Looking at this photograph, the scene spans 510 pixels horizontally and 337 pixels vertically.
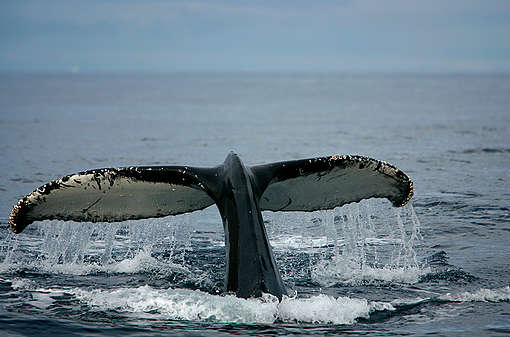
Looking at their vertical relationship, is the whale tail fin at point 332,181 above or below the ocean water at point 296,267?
above

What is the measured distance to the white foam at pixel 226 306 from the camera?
6324mm

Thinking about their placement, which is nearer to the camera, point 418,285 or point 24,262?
point 418,285

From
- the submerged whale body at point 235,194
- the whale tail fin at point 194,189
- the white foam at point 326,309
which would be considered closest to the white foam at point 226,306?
the white foam at point 326,309

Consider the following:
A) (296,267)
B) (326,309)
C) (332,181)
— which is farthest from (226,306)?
(296,267)

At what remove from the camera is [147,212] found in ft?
22.7

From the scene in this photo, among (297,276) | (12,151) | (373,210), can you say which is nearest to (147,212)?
(297,276)

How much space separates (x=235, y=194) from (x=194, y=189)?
1.32 ft

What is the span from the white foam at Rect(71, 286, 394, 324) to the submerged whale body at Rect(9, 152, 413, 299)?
134 millimetres

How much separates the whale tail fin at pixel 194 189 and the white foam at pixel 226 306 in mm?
835

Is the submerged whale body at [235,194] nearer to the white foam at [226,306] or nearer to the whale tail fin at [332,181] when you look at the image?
the whale tail fin at [332,181]

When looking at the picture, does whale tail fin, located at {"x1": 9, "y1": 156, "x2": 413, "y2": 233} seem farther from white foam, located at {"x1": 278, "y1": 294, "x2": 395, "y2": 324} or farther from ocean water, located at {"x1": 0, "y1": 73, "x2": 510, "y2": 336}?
white foam, located at {"x1": 278, "y1": 294, "x2": 395, "y2": 324}

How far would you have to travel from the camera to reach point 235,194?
22.3 ft

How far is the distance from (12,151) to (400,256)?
1399 centimetres

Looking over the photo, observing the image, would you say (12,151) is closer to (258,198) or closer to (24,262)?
(24,262)
